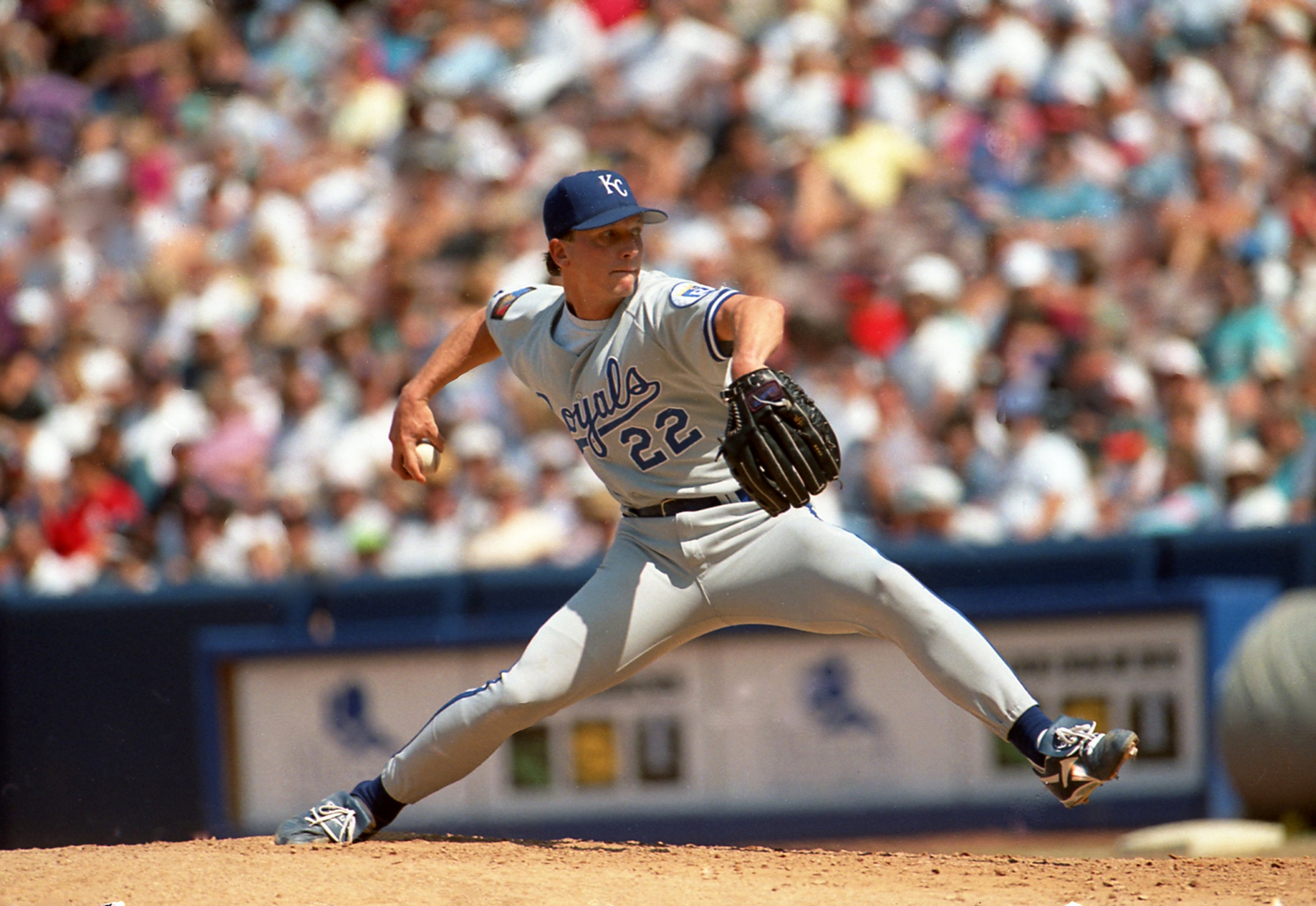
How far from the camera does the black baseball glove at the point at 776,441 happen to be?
12.8 feet

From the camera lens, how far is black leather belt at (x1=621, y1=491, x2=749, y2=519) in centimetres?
447

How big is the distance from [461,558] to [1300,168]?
4.90 m

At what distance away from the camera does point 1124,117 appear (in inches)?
372

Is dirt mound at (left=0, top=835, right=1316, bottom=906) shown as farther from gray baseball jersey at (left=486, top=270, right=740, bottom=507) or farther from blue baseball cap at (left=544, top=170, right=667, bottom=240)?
blue baseball cap at (left=544, top=170, right=667, bottom=240)

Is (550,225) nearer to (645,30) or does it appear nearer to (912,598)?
(912,598)

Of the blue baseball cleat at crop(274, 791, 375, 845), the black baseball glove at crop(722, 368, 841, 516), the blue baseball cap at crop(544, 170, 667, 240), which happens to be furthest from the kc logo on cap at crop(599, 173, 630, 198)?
the blue baseball cleat at crop(274, 791, 375, 845)

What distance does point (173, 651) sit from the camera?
8.13m

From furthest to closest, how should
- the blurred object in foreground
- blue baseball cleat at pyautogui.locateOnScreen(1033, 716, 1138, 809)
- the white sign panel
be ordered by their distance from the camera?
the white sign panel
the blurred object in foreground
blue baseball cleat at pyautogui.locateOnScreen(1033, 716, 1138, 809)

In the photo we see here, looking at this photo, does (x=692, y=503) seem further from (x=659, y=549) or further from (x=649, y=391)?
(x=649, y=391)

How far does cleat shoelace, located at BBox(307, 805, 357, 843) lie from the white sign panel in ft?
9.25

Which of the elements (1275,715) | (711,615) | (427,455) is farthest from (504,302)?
(1275,715)

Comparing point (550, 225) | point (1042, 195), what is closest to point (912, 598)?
point (550, 225)

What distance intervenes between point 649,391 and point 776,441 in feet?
1.95

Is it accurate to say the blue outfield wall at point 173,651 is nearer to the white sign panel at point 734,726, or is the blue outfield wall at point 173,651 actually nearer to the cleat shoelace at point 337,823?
the white sign panel at point 734,726
